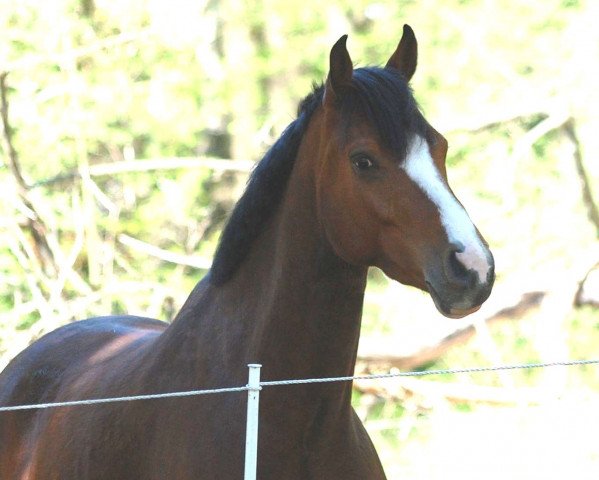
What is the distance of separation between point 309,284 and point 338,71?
1.96 ft

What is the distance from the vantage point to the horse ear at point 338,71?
9.46 feet

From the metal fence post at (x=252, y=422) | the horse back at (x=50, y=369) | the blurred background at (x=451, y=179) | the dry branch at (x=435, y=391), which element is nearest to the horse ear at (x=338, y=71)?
the metal fence post at (x=252, y=422)

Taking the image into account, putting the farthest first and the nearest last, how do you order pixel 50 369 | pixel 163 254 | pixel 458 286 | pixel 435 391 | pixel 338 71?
pixel 163 254 → pixel 435 391 → pixel 50 369 → pixel 338 71 → pixel 458 286

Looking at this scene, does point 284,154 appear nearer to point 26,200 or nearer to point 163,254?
point 26,200

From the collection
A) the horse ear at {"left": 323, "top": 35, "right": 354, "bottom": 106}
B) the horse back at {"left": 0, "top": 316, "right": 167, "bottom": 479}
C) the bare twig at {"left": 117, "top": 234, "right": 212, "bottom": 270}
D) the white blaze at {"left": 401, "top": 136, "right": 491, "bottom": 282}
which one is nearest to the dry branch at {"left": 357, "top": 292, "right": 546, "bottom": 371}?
the bare twig at {"left": 117, "top": 234, "right": 212, "bottom": 270}

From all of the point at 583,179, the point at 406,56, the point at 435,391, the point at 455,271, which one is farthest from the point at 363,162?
the point at 583,179

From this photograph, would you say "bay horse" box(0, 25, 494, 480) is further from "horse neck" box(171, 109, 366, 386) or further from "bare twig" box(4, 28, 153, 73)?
"bare twig" box(4, 28, 153, 73)

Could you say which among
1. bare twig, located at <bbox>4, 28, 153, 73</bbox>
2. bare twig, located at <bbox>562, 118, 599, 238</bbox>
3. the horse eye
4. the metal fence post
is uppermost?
bare twig, located at <bbox>4, 28, 153, 73</bbox>

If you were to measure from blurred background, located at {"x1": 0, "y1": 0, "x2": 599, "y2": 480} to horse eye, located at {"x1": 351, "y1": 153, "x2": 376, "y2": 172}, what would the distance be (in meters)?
4.91

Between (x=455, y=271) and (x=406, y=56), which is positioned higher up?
(x=406, y=56)

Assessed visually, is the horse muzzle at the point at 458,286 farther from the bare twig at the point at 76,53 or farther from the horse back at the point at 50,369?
the bare twig at the point at 76,53

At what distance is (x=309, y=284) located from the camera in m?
2.92

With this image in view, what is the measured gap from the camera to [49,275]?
9328 millimetres

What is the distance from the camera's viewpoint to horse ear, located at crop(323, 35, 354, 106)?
2.88m
